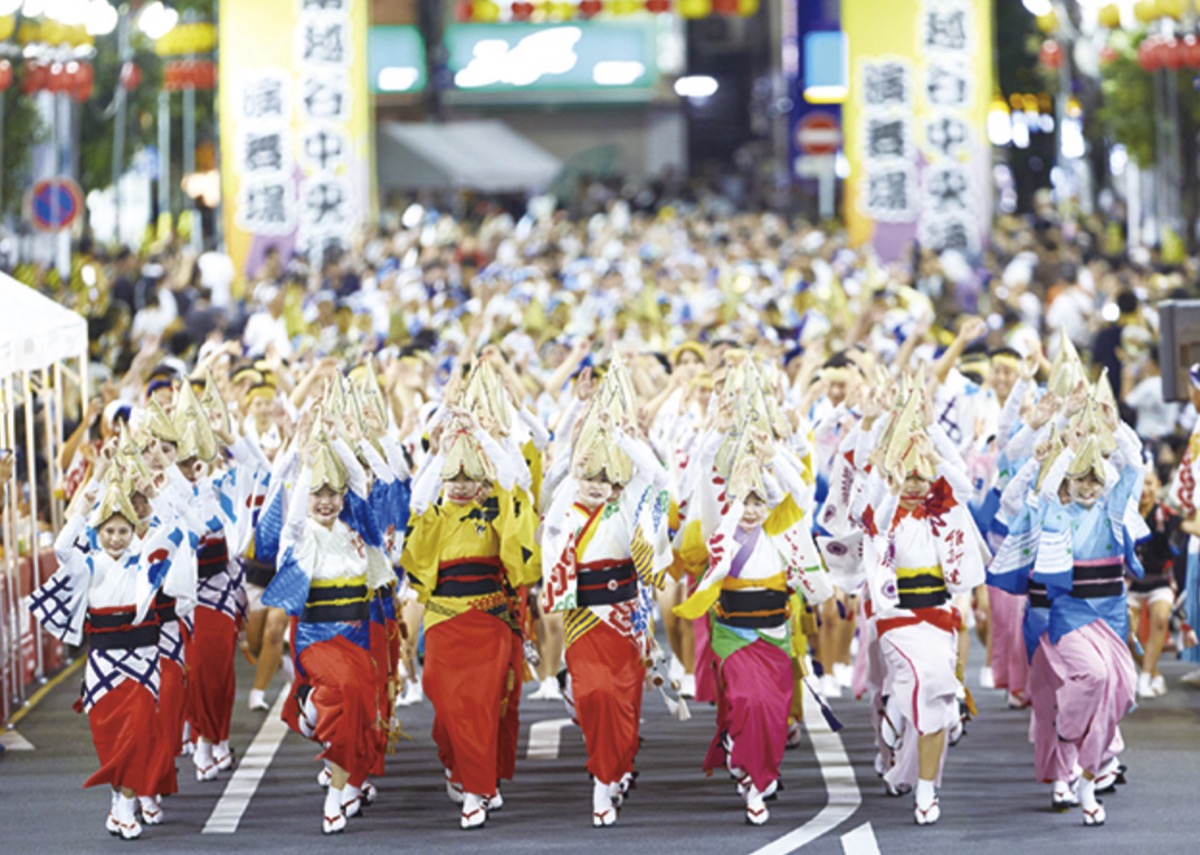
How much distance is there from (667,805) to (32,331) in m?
4.31

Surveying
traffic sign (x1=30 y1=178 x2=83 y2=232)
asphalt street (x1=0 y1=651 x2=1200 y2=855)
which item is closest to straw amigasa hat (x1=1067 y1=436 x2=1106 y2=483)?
asphalt street (x1=0 y1=651 x2=1200 y2=855)

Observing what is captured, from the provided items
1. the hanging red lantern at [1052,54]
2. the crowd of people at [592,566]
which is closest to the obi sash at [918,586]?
the crowd of people at [592,566]

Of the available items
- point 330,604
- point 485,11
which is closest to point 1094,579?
point 330,604

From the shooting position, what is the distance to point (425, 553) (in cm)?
1005

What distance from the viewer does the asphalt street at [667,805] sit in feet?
31.0

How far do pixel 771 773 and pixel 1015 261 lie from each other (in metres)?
18.3

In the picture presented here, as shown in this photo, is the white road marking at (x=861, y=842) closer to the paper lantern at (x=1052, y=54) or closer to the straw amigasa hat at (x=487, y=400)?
the straw amigasa hat at (x=487, y=400)

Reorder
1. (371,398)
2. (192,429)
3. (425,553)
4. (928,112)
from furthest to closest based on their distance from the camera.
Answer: (928,112) → (371,398) → (192,429) → (425,553)

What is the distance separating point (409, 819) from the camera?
10.0 meters

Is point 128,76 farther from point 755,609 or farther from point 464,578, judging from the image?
point 755,609

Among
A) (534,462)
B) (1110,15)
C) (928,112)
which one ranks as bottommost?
(534,462)

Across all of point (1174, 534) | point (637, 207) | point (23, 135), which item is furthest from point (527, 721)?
point (637, 207)

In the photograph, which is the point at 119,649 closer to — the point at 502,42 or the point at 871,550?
the point at 871,550

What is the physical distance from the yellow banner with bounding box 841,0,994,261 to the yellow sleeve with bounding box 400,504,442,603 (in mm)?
20579
